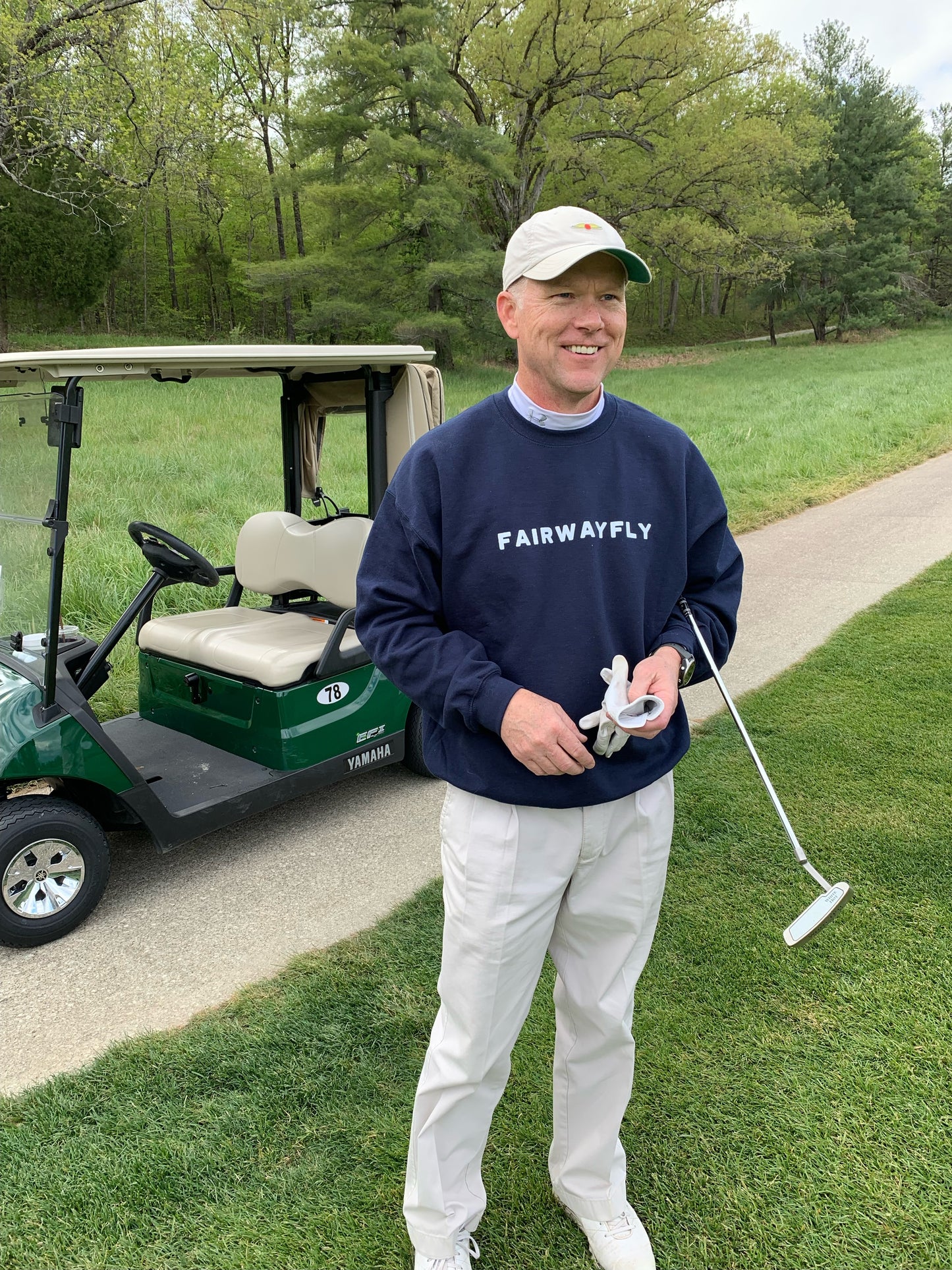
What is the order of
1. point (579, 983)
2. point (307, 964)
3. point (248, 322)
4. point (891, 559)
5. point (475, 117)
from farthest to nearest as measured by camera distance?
point (248, 322) → point (475, 117) → point (891, 559) → point (307, 964) → point (579, 983)

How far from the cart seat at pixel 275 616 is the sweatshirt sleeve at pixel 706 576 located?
6.06 ft

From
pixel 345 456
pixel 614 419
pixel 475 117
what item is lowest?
pixel 345 456

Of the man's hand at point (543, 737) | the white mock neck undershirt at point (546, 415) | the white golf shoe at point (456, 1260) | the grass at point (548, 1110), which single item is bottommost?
the grass at point (548, 1110)

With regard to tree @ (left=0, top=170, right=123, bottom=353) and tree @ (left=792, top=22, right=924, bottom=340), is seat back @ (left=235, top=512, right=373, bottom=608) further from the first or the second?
tree @ (left=792, top=22, right=924, bottom=340)

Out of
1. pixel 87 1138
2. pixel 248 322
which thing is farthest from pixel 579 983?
pixel 248 322

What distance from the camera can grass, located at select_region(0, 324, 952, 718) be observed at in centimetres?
522

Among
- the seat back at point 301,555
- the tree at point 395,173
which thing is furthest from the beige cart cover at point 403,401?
the tree at point 395,173

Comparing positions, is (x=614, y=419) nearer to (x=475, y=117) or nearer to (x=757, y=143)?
(x=757, y=143)

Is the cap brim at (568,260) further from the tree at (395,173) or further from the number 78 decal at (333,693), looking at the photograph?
the tree at (395,173)

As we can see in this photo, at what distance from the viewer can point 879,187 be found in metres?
34.8

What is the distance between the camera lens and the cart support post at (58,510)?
9.34 ft

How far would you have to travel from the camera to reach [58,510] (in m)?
2.94

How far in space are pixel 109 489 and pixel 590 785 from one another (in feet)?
25.1

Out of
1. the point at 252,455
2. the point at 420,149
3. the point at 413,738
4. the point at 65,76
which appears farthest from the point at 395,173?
the point at 413,738
